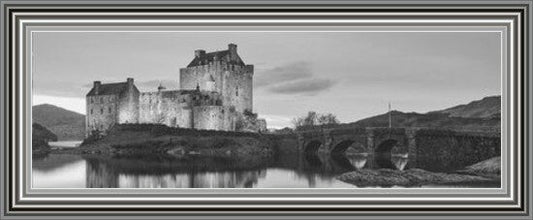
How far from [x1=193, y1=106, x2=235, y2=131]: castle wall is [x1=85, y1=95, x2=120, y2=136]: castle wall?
20.4ft

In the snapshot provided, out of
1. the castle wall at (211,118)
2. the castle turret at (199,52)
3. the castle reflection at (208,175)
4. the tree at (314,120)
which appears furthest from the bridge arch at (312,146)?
the castle turret at (199,52)

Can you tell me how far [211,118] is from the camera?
142 feet

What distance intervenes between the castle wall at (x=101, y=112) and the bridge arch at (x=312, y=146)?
1452 cm

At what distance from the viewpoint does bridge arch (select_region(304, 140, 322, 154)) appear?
39737 millimetres

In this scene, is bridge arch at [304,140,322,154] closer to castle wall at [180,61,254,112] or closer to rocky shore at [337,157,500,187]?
castle wall at [180,61,254,112]

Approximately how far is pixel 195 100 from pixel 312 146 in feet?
29.9

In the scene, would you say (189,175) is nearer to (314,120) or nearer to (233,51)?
(314,120)

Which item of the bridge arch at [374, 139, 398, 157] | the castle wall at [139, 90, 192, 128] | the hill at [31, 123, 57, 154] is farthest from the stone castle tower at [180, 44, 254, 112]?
the hill at [31, 123, 57, 154]

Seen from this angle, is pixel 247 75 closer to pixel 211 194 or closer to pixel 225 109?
pixel 225 109

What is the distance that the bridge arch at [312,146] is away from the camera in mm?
39737

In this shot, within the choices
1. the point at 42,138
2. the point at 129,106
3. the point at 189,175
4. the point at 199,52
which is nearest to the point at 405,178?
the point at 189,175

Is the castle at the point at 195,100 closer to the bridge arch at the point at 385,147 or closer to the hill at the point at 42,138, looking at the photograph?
the hill at the point at 42,138

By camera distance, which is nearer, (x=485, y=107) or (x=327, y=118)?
(x=485, y=107)

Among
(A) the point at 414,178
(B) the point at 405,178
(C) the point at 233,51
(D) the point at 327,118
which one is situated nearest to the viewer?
(B) the point at 405,178
